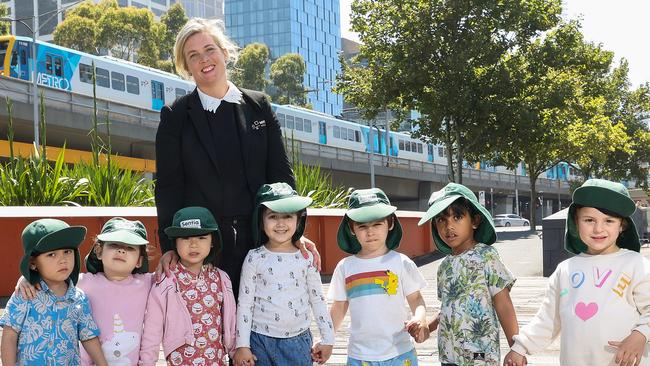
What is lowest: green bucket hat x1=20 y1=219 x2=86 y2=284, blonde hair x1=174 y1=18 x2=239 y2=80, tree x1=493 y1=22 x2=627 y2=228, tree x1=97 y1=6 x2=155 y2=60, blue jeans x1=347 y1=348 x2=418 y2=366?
blue jeans x1=347 y1=348 x2=418 y2=366

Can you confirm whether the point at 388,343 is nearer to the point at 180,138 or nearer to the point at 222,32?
the point at 180,138

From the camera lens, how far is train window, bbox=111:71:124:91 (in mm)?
31125

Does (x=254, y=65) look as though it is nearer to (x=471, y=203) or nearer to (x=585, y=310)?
(x=471, y=203)

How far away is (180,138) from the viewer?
4.01m

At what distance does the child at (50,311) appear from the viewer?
3.61 m

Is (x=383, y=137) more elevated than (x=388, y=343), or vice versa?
(x=383, y=137)

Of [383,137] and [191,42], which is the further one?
[383,137]

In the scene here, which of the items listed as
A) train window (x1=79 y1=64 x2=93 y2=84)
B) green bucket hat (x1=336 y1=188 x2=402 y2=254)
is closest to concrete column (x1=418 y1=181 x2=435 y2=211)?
train window (x1=79 y1=64 x2=93 y2=84)

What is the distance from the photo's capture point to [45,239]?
3705mm

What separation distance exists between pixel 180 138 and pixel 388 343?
4.67 feet

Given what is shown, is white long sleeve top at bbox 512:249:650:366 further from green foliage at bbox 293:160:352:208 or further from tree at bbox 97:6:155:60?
tree at bbox 97:6:155:60

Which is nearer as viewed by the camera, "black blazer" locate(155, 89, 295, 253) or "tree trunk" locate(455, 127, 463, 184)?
"black blazer" locate(155, 89, 295, 253)

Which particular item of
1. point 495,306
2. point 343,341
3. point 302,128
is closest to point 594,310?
point 495,306

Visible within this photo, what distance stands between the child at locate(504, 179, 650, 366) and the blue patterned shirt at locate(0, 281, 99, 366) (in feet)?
6.40
